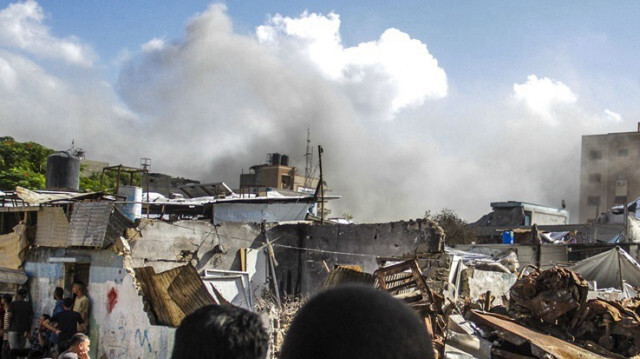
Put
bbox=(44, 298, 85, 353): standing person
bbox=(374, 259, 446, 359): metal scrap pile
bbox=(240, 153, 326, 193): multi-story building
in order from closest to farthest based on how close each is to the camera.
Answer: bbox=(374, 259, 446, 359): metal scrap pile < bbox=(44, 298, 85, 353): standing person < bbox=(240, 153, 326, 193): multi-story building

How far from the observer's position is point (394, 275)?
11.3m

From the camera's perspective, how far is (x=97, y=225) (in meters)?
13.2

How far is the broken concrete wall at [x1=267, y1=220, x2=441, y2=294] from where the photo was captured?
1542cm

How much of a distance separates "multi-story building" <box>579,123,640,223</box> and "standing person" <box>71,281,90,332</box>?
188 feet

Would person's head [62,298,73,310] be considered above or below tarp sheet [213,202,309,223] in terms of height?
below

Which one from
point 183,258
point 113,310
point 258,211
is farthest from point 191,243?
point 258,211

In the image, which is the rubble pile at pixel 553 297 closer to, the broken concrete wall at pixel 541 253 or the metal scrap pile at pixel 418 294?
the metal scrap pile at pixel 418 294

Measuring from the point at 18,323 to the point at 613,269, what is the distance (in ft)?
52.9

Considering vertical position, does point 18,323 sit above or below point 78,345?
below

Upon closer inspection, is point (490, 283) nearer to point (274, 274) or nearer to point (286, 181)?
point (274, 274)

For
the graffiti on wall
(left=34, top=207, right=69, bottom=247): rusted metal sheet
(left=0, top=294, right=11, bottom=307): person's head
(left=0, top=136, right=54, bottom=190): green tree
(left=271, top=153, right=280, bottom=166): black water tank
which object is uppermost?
(left=271, top=153, right=280, bottom=166): black water tank

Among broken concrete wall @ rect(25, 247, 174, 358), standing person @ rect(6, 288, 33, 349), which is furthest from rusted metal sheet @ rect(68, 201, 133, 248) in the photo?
standing person @ rect(6, 288, 33, 349)

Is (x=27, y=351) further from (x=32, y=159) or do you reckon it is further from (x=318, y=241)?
(x=32, y=159)

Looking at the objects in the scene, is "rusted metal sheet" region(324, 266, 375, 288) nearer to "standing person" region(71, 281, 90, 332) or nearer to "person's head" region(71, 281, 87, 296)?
"standing person" region(71, 281, 90, 332)
